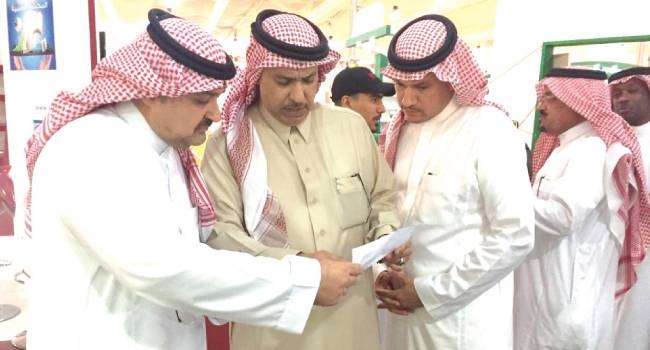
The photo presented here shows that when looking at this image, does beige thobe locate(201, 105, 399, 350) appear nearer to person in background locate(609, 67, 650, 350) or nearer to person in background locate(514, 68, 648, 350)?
person in background locate(514, 68, 648, 350)

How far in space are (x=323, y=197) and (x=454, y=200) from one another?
45 centimetres

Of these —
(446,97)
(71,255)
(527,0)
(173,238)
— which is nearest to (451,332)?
(446,97)

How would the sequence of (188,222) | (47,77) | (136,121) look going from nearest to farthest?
(136,121)
(188,222)
(47,77)

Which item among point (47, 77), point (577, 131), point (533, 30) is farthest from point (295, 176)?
point (533, 30)

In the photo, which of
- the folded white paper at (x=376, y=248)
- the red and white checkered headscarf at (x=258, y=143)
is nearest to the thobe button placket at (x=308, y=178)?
the red and white checkered headscarf at (x=258, y=143)

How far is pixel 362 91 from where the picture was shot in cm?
362

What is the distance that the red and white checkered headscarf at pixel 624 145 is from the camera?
2432mm

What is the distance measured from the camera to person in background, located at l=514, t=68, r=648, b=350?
2303 mm

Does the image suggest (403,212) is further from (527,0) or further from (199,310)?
(527,0)

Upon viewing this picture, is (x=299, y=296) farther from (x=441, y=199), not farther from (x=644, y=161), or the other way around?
(x=644, y=161)

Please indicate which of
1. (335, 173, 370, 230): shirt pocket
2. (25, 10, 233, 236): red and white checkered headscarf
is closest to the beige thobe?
(335, 173, 370, 230): shirt pocket

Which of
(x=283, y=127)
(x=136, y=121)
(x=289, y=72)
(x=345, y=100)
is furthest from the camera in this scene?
(x=345, y=100)

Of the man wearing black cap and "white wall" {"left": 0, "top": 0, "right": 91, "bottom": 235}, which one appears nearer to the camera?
"white wall" {"left": 0, "top": 0, "right": 91, "bottom": 235}

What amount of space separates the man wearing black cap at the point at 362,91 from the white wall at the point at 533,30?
5.56 feet
